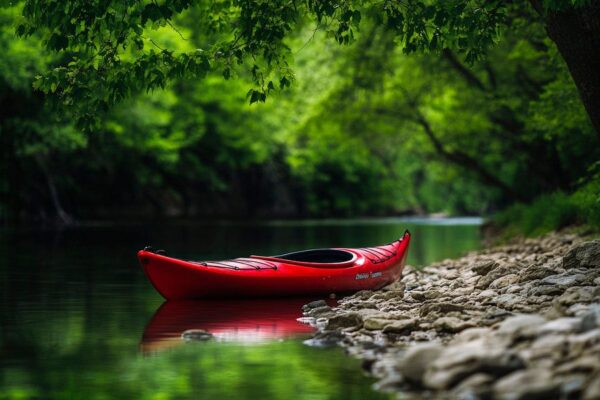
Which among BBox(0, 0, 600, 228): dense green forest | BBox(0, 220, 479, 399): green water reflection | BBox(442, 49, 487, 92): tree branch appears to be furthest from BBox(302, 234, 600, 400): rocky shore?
BBox(442, 49, 487, 92): tree branch

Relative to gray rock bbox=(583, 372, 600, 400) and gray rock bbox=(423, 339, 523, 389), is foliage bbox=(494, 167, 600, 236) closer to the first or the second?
gray rock bbox=(423, 339, 523, 389)

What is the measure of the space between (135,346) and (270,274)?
14.6ft

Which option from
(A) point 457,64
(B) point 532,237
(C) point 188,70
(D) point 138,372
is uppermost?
(A) point 457,64

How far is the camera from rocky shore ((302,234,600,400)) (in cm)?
674

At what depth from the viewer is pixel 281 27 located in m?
11.4

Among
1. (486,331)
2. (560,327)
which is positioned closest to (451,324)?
(486,331)

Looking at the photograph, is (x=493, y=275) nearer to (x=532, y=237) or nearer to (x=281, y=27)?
(x=281, y=27)

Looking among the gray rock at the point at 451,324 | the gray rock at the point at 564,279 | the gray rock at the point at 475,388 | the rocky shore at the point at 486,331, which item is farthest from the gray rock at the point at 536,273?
the gray rock at the point at 475,388

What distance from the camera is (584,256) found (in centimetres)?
1219

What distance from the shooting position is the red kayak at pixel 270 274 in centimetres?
1391

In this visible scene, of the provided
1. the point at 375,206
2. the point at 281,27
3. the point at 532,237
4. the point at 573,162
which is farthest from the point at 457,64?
the point at 375,206

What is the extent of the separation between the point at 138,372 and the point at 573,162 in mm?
22572

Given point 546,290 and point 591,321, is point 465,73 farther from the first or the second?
point 591,321

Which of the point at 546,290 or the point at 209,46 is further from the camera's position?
the point at 209,46
